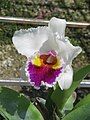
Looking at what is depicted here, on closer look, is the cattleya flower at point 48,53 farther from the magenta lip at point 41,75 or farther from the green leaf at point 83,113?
the green leaf at point 83,113

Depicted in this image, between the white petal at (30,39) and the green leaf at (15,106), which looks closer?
the white petal at (30,39)

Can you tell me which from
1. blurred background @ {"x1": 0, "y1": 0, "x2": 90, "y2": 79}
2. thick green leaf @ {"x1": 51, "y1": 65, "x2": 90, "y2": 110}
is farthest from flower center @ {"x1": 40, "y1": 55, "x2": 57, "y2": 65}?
blurred background @ {"x1": 0, "y1": 0, "x2": 90, "y2": 79}

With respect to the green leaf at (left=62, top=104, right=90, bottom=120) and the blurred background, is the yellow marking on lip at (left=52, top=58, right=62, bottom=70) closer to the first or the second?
the green leaf at (left=62, top=104, right=90, bottom=120)

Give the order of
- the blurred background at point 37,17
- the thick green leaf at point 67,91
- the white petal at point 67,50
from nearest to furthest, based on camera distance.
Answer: the white petal at point 67,50 → the thick green leaf at point 67,91 → the blurred background at point 37,17

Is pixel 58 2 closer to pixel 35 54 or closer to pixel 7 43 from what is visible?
pixel 7 43

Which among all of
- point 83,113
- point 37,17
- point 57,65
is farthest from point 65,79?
point 37,17

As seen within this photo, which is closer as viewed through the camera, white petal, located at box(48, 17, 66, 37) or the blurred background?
white petal, located at box(48, 17, 66, 37)

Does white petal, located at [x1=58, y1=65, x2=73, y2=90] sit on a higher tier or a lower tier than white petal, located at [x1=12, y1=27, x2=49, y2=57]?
lower

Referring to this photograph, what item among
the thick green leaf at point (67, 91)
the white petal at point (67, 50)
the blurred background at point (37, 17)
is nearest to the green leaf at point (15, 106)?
the thick green leaf at point (67, 91)
